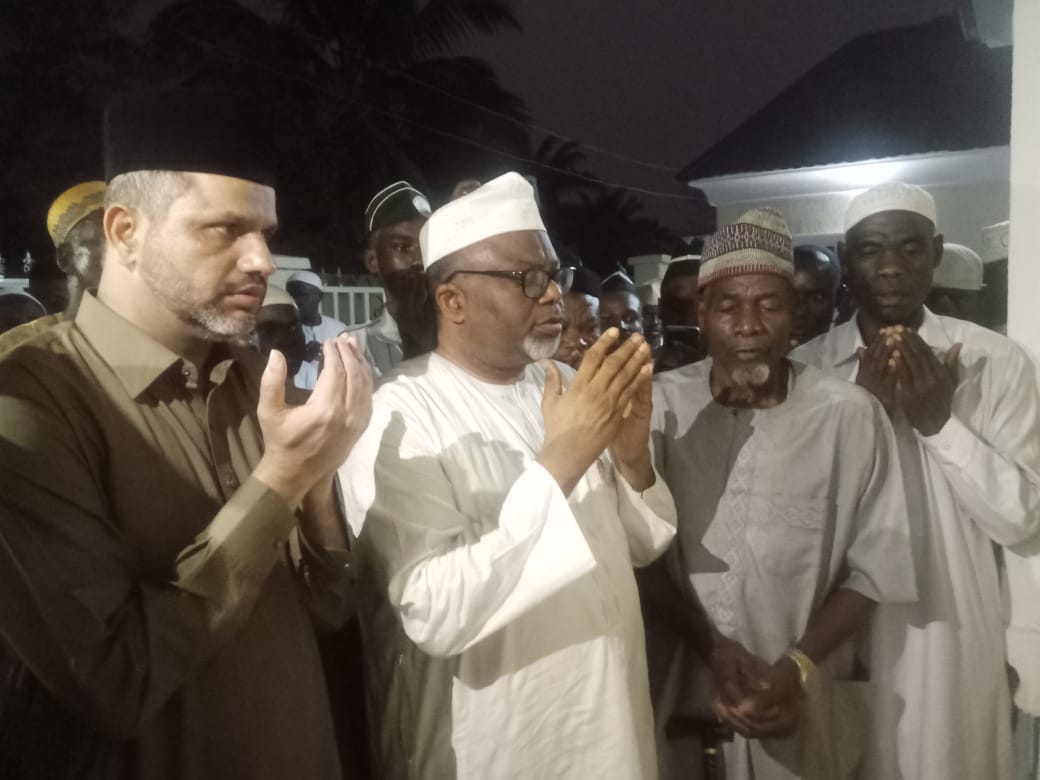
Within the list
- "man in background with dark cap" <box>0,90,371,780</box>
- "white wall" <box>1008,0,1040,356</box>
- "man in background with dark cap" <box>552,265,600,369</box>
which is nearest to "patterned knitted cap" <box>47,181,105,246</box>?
"man in background with dark cap" <box>0,90,371,780</box>

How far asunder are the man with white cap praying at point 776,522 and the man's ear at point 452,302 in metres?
0.74

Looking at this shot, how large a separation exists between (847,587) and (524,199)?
4.46 ft

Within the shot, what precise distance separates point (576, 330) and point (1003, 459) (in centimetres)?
152

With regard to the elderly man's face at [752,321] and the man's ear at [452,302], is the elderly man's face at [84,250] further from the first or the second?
the elderly man's face at [752,321]

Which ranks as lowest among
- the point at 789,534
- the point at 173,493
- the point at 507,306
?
the point at 789,534

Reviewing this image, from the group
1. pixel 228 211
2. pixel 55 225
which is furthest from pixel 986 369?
pixel 55 225

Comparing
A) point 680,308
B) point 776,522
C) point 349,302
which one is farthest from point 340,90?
point 776,522

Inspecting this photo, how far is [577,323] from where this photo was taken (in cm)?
333

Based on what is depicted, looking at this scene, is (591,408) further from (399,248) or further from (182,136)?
(399,248)

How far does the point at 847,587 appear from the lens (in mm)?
2330

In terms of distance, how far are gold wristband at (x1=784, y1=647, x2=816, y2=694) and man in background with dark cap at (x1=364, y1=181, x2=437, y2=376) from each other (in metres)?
1.50

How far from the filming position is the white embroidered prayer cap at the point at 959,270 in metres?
3.10

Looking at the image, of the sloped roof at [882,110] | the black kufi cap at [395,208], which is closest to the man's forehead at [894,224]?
the sloped roof at [882,110]

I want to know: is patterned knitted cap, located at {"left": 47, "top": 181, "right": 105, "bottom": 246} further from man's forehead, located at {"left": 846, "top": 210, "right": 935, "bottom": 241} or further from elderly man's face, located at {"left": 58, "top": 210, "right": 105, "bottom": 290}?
man's forehead, located at {"left": 846, "top": 210, "right": 935, "bottom": 241}
